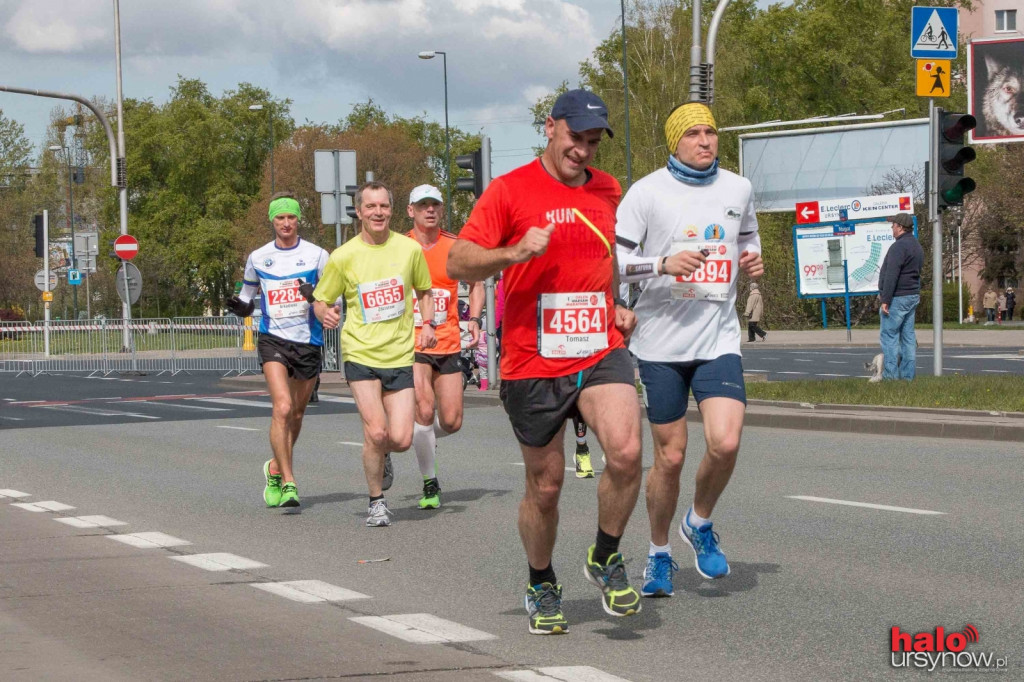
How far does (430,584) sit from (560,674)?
2.05 metres

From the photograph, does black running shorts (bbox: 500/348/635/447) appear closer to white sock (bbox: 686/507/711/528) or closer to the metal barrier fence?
white sock (bbox: 686/507/711/528)

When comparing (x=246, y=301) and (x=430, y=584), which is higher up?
(x=246, y=301)

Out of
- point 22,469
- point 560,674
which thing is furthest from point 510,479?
point 560,674

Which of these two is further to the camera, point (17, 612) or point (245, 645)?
point (17, 612)

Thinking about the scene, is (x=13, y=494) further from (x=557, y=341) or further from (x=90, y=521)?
(x=557, y=341)

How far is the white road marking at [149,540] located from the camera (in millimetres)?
8962

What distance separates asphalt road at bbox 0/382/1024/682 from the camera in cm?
573

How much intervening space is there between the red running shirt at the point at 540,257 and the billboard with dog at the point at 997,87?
93.9 ft

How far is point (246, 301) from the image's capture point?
1062 cm

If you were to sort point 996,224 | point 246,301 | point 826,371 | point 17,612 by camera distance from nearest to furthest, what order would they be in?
point 17,612 → point 246,301 → point 826,371 → point 996,224

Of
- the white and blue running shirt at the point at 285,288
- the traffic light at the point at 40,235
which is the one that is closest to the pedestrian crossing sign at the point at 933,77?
the white and blue running shirt at the point at 285,288

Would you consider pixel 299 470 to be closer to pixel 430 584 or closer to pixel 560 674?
pixel 430 584

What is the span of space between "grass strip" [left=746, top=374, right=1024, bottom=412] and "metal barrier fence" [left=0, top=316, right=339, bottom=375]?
18863 millimetres

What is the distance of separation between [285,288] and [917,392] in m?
8.84
